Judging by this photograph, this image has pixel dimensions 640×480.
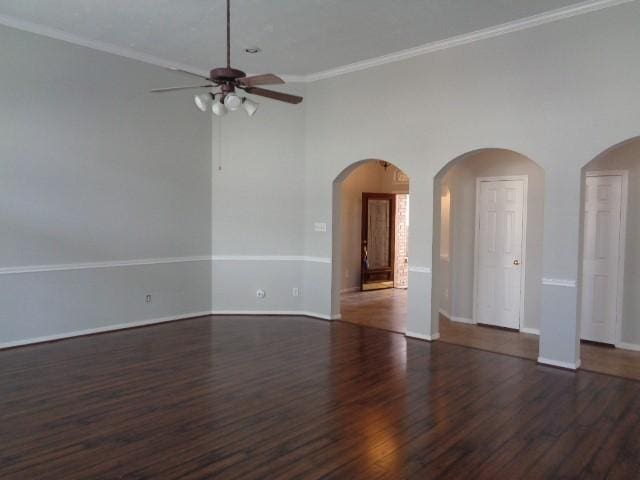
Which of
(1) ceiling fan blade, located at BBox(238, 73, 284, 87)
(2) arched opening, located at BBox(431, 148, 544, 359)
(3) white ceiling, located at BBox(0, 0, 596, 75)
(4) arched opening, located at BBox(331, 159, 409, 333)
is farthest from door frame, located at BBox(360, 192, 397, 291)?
(1) ceiling fan blade, located at BBox(238, 73, 284, 87)

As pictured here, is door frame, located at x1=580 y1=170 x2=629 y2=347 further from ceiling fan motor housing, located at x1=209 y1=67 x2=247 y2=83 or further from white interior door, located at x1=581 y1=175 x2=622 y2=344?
ceiling fan motor housing, located at x1=209 y1=67 x2=247 y2=83

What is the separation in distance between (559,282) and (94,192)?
206 inches

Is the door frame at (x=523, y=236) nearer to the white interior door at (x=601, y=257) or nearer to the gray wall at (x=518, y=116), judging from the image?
the white interior door at (x=601, y=257)

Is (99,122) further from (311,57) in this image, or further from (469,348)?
(469,348)

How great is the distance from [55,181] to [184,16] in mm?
2321

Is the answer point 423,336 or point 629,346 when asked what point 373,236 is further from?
point 629,346

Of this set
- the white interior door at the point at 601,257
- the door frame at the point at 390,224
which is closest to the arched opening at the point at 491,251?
the white interior door at the point at 601,257

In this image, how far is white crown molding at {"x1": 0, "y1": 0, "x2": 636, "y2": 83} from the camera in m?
4.66

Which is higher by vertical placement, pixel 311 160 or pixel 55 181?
pixel 311 160

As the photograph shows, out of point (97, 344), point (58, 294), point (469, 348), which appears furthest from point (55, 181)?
point (469, 348)

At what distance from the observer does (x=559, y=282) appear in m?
4.88

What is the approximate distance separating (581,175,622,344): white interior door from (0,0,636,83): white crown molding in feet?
6.41

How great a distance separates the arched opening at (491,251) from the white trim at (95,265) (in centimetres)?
338

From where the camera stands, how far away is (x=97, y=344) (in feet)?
18.1
